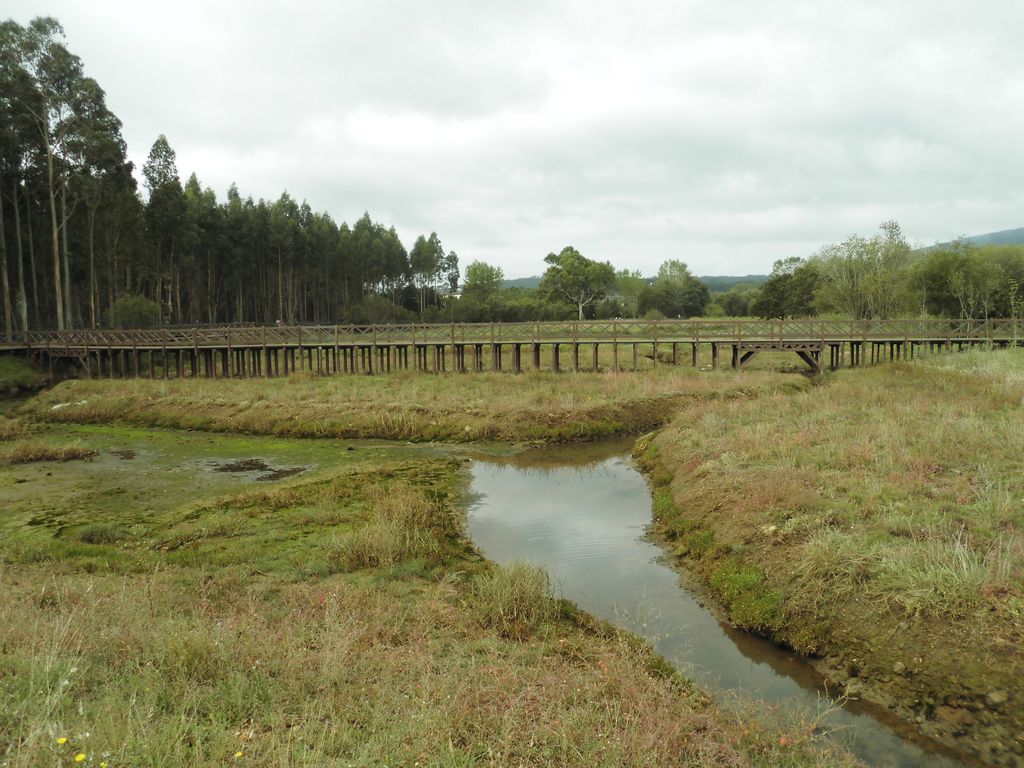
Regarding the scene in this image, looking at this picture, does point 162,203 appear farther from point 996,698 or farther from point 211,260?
point 996,698

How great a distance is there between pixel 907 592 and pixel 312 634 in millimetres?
7090

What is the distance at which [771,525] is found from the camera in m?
9.88

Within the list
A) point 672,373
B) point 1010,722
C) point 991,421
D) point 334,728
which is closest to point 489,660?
point 334,728

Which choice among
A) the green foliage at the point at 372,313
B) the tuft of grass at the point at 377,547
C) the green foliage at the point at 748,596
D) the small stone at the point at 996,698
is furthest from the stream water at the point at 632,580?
the green foliage at the point at 372,313

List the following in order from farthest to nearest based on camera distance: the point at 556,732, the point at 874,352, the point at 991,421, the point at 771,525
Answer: the point at 874,352, the point at 991,421, the point at 771,525, the point at 556,732

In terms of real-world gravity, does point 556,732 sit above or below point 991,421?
below

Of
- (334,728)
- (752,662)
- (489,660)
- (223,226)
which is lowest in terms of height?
(752,662)

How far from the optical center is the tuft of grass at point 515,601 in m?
7.64

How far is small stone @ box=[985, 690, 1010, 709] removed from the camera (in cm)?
604

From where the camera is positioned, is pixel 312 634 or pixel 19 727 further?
pixel 312 634

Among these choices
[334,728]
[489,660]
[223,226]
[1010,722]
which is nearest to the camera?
[334,728]

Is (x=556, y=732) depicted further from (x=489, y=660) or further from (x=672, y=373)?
(x=672, y=373)

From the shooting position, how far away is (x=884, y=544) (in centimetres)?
845

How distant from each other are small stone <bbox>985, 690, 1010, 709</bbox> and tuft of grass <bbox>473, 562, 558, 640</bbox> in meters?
4.71
